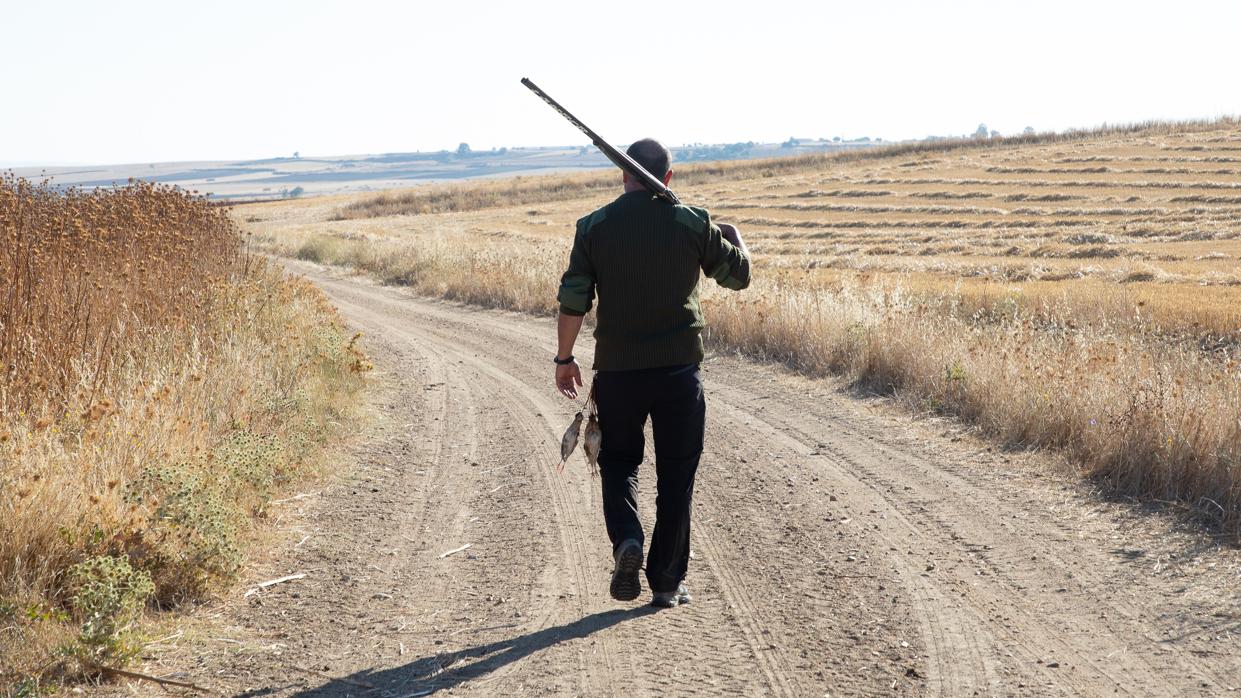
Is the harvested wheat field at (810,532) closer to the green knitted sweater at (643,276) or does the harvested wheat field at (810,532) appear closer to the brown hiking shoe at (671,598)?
the brown hiking shoe at (671,598)

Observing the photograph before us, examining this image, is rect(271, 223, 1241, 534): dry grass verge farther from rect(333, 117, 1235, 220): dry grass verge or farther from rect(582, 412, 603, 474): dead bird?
rect(333, 117, 1235, 220): dry grass verge

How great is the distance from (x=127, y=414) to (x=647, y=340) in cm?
340

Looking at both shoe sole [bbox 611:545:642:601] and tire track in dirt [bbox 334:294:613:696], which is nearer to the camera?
tire track in dirt [bbox 334:294:613:696]

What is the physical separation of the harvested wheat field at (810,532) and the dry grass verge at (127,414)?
0.35 m

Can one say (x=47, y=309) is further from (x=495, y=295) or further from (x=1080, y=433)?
(x=495, y=295)

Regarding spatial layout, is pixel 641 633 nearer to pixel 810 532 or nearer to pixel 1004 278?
pixel 810 532

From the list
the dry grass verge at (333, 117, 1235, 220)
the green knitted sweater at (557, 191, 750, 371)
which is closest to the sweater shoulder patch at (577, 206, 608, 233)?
the green knitted sweater at (557, 191, 750, 371)

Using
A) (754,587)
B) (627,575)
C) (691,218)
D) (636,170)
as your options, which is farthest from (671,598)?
(636,170)

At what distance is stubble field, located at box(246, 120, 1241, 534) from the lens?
7.98 metres

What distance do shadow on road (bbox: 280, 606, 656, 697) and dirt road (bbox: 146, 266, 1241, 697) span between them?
0.01 meters

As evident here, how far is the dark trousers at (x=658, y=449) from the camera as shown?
5074 mm

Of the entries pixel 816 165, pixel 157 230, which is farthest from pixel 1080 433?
pixel 816 165

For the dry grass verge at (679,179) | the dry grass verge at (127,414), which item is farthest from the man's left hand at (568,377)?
the dry grass verge at (679,179)

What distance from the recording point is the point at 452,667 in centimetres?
460
